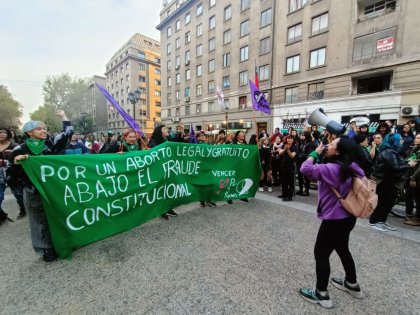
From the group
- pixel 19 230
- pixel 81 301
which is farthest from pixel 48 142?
pixel 81 301

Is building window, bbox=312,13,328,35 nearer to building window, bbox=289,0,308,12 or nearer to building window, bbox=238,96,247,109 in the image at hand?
building window, bbox=289,0,308,12

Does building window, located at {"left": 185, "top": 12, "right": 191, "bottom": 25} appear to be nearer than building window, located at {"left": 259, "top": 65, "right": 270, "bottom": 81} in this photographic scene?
No

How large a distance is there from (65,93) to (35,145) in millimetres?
62216

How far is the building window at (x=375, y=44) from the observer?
50.4ft

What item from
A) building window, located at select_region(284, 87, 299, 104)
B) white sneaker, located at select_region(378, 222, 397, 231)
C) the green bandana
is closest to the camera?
white sneaker, located at select_region(378, 222, 397, 231)

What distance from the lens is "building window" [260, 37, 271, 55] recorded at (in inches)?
902

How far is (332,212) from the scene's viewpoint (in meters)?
2.19

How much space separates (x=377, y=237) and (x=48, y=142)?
5.79 meters

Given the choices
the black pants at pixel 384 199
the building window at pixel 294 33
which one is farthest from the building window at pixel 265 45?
the black pants at pixel 384 199

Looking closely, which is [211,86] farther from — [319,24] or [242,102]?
[319,24]

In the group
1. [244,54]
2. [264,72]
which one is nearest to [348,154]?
[264,72]

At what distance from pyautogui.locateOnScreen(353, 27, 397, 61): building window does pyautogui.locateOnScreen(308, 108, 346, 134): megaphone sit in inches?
721

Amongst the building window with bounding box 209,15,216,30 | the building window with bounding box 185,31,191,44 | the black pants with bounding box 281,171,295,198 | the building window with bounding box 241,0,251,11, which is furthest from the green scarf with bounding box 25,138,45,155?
the building window with bounding box 185,31,191,44

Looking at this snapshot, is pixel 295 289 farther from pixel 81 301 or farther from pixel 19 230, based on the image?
pixel 19 230
